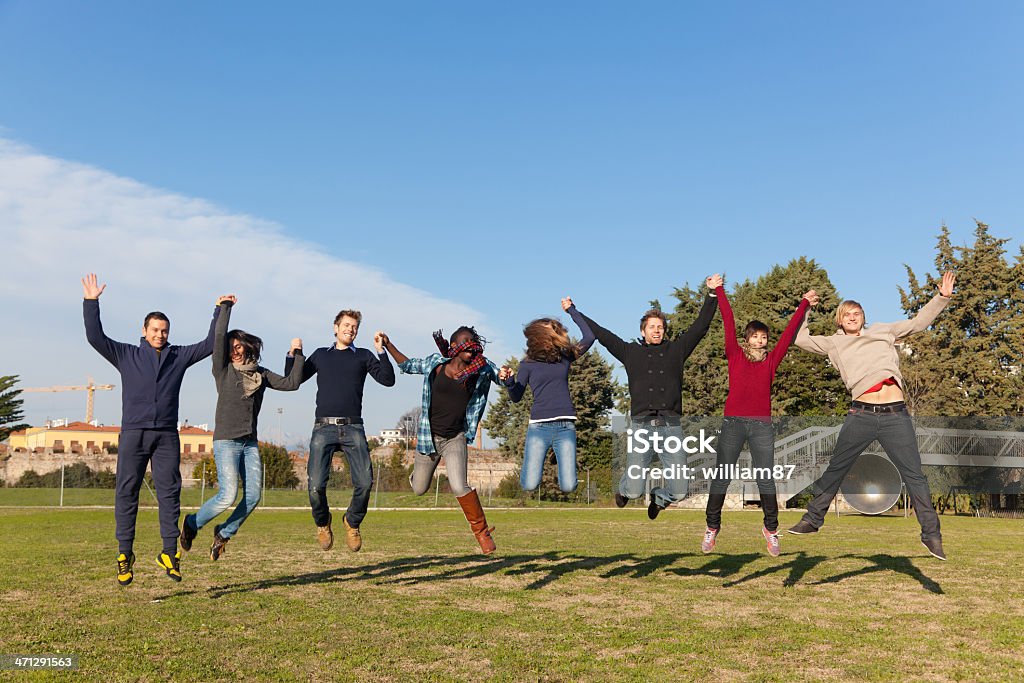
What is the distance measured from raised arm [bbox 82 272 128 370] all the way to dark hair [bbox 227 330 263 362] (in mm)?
1352

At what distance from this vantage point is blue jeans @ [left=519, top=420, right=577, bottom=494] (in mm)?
11531

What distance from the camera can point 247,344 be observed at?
39.1ft

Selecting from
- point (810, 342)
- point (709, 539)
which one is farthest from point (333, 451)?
point (810, 342)

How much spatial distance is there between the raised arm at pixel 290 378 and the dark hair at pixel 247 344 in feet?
0.96

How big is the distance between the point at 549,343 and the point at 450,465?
2.07 meters

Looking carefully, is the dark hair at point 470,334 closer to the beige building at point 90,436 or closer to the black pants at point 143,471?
the black pants at point 143,471

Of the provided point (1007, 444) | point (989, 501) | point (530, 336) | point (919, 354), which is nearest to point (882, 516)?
point (1007, 444)

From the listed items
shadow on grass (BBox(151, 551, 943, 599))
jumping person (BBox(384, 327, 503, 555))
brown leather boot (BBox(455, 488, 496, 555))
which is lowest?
shadow on grass (BBox(151, 551, 943, 599))

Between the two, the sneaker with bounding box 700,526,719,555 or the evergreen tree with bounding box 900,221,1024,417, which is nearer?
the sneaker with bounding box 700,526,719,555

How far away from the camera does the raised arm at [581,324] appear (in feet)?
38.7

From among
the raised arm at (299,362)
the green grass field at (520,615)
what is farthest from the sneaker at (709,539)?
the raised arm at (299,362)

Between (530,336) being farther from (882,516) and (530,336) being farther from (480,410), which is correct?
(882,516)

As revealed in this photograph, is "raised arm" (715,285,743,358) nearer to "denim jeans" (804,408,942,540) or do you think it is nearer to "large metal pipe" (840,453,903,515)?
"denim jeans" (804,408,942,540)

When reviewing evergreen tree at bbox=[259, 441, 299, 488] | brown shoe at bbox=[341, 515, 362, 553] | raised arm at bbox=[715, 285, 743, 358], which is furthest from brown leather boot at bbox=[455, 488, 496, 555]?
evergreen tree at bbox=[259, 441, 299, 488]
